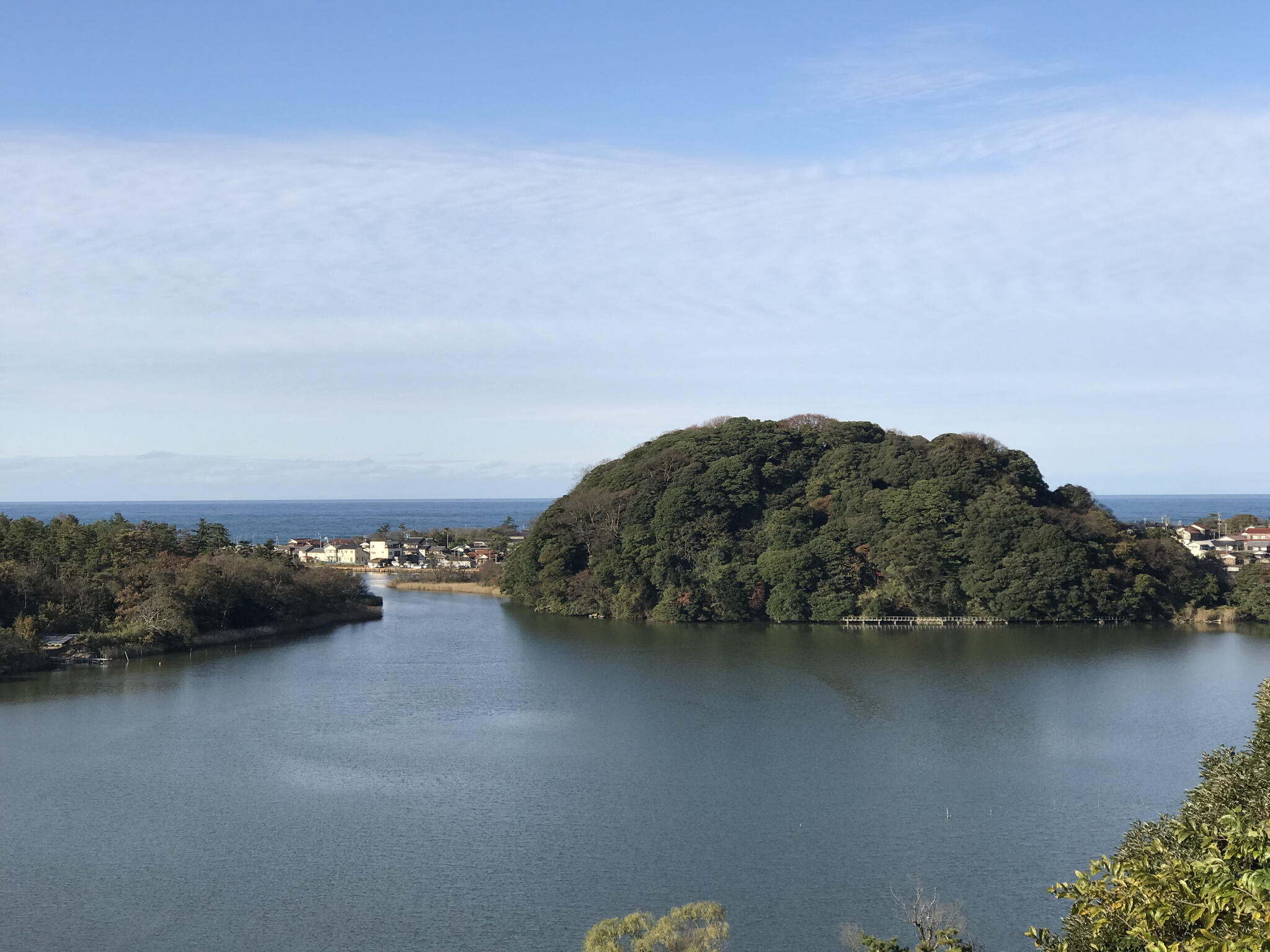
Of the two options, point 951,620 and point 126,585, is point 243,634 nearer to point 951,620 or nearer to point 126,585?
point 126,585

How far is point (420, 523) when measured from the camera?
544 feet

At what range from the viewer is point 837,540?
144ft

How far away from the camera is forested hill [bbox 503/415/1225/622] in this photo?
4134 centimetres

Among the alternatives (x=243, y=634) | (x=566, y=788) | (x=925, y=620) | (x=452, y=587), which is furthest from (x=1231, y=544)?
(x=566, y=788)

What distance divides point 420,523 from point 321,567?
118 metres

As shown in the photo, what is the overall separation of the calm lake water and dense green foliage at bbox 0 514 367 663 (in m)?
2.17

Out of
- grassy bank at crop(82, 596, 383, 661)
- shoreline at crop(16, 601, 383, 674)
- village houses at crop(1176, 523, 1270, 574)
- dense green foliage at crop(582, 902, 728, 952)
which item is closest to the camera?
dense green foliage at crop(582, 902, 728, 952)

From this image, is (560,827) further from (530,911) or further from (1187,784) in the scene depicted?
(1187,784)

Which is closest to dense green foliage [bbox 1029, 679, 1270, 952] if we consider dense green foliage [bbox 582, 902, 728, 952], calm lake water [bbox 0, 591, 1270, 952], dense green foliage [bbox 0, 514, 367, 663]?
dense green foliage [bbox 582, 902, 728, 952]

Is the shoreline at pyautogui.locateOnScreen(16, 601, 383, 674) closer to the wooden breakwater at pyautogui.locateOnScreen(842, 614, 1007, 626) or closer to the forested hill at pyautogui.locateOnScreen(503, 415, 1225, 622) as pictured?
the forested hill at pyautogui.locateOnScreen(503, 415, 1225, 622)

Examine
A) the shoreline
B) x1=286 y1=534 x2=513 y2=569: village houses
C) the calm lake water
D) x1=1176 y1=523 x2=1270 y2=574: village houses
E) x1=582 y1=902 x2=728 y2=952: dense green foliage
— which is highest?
x1=1176 y1=523 x2=1270 y2=574: village houses

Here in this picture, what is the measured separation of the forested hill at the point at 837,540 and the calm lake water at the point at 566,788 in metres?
7.53

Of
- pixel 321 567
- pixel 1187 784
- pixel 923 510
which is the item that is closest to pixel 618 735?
pixel 1187 784

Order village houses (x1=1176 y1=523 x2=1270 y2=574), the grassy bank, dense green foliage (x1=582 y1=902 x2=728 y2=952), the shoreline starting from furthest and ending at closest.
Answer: village houses (x1=1176 y1=523 x2=1270 y2=574), the grassy bank, the shoreline, dense green foliage (x1=582 y1=902 x2=728 y2=952)
